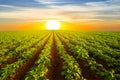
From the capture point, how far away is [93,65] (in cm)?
1404

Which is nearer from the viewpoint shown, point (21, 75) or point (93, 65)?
point (21, 75)

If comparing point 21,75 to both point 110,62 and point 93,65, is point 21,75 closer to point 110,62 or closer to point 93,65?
point 93,65

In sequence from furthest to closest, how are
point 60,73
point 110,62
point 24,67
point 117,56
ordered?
point 117,56 → point 110,62 → point 24,67 → point 60,73

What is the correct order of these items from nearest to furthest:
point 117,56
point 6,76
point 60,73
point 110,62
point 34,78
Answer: point 34,78 → point 6,76 → point 60,73 → point 110,62 → point 117,56

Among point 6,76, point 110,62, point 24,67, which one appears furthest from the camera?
point 110,62

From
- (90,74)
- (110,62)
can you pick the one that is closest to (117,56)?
(110,62)

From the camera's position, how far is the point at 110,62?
1517 centimetres

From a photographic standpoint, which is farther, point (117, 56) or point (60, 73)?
point (117, 56)

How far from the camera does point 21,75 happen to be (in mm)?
12109

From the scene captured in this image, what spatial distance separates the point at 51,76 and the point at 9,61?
20.8 ft

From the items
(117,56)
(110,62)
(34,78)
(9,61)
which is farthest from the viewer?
(117,56)

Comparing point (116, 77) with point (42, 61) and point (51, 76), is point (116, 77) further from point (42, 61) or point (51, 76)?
point (42, 61)

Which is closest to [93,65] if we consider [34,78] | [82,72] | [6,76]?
[82,72]

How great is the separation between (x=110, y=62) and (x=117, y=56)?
3.05 meters
